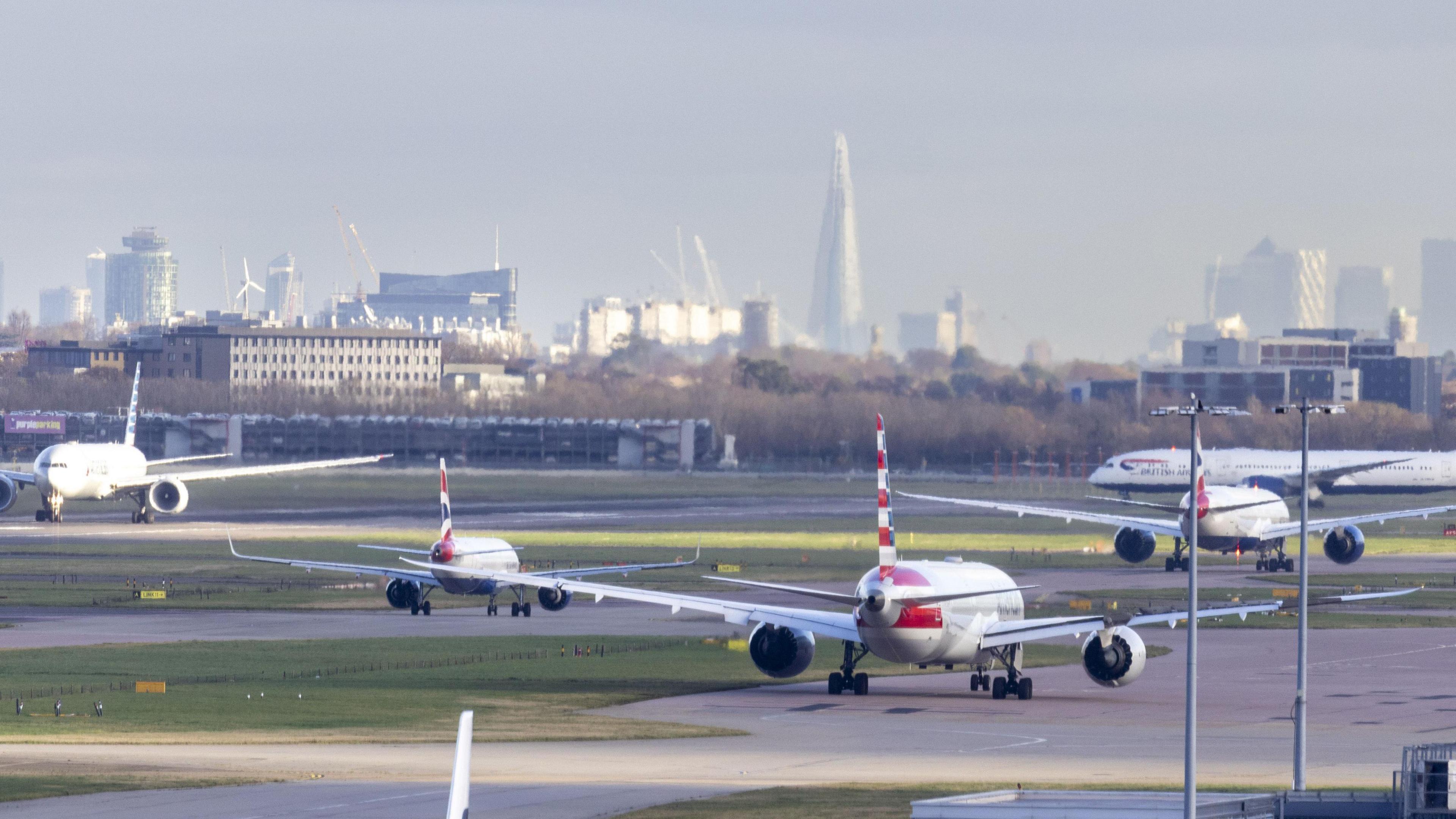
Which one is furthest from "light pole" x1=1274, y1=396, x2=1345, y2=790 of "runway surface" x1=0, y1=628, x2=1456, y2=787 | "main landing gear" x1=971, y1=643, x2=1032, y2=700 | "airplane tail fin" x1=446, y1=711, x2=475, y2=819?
"airplane tail fin" x1=446, y1=711, x2=475, y2=819

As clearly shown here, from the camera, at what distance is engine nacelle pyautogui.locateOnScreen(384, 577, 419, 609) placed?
74625 mm

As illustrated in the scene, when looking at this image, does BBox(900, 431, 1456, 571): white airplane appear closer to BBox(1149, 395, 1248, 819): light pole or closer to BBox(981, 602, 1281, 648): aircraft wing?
BBox(981, 602, 1281, 648): aircraft wing

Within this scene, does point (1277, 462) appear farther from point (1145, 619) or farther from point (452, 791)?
point (452, 791)

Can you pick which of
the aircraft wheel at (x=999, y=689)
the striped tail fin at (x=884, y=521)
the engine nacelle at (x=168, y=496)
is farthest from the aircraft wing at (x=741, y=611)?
the engine nacelle at (x=168, y=496)

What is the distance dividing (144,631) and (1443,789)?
1887 inches

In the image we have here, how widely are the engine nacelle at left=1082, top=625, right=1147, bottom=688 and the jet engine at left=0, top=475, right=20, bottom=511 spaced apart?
8656 centimetres

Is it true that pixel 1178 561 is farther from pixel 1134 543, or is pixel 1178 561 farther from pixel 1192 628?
pixel 1192 628

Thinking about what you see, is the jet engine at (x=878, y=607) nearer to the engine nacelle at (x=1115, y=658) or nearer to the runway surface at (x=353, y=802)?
the engine nacelle at (x=1115, y=658)

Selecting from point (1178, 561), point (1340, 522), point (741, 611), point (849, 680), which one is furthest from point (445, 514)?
point (1340, 522)

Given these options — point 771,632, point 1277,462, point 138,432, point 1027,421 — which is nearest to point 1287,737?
point 771,632

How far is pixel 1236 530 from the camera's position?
4026 inches

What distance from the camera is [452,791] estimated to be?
69.8ft

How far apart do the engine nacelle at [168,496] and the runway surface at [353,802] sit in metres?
89.4

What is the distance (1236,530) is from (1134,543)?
17.1 ft
